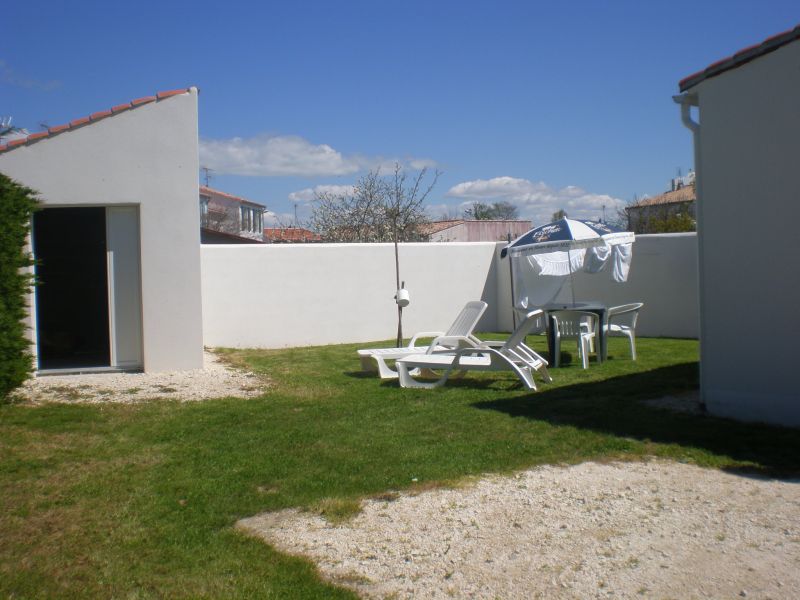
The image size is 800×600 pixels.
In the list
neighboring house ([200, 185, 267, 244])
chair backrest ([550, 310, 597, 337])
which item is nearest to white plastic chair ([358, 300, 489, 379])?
chair backrest ([550, 310, 597, 337])

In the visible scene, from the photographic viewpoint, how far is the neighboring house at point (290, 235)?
33631mm

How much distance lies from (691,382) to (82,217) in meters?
9.58

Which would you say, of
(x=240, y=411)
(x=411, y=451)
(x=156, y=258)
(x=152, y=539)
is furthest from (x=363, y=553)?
(x=156, y=258)

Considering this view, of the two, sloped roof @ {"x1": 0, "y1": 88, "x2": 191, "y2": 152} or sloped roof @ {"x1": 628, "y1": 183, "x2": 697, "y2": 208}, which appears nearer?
sloped roof @ {"x1": 0, "y1": 88, "x2": 191, "y2": 152}

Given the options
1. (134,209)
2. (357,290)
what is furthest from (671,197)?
(134,209)

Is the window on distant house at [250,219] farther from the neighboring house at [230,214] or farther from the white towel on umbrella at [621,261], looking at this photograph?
the white towel on umbrella at [621,261]

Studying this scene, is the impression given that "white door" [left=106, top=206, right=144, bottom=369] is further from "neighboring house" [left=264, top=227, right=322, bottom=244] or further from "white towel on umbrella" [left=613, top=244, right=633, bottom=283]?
"neighboring house" [left=264, top=227, right=322, bottom=244]

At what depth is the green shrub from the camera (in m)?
9.30

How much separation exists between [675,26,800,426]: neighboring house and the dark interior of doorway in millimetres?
8797

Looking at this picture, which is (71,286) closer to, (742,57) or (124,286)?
(124,286)

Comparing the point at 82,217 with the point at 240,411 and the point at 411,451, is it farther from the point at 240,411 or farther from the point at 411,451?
the point at 411,451

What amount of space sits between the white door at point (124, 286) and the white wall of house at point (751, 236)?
A: 319 inches

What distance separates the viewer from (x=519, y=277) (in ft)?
50.9

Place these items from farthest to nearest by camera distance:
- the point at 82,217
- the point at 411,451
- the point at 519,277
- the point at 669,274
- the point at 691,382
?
the point at 669,274
the point at 519,277
the point at 82,217
the point at 691,382
the point at 411,451
